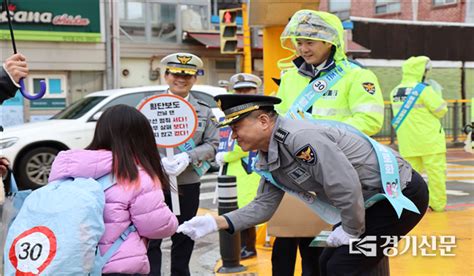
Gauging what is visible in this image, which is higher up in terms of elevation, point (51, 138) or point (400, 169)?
point (400, 169)

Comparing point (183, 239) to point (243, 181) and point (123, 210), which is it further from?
point (123, 210)

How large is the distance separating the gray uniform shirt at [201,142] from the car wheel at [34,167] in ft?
23.2

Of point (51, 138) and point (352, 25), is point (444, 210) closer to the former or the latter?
point (51, 138)

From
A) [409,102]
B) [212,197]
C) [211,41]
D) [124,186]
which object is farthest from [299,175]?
[211,41]

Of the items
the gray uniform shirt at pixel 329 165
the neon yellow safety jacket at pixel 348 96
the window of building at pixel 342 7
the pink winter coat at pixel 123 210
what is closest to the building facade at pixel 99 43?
the window of building at pixel 342 7

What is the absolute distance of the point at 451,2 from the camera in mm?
26078

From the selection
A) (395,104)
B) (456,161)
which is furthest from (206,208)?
(456,161)

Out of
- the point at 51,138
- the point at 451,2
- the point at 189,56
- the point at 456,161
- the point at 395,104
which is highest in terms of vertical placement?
the point at 451,2

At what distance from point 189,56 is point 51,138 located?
721 centimetres

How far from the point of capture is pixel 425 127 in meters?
8.60

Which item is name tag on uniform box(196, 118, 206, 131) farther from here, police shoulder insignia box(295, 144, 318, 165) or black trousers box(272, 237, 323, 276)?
police shoulder insignia box(295, 144, 318, 165)

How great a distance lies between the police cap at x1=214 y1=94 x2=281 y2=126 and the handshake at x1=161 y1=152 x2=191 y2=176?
1.52 metres

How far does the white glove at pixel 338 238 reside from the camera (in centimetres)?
319

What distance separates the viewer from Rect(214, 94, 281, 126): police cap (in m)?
3.18
